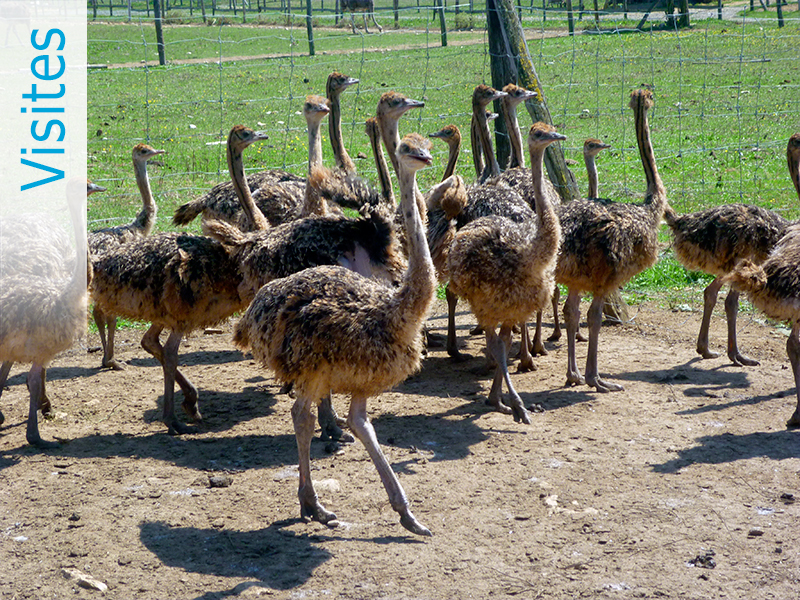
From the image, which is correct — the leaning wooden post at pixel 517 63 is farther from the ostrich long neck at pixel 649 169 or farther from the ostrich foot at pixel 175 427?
the ostrich foot at pixel 175 427

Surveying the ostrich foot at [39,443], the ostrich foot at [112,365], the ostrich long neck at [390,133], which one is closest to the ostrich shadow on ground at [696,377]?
the ostrich long neck at [390,133]

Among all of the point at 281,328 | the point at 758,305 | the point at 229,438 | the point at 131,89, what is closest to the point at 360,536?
the point at 281,328

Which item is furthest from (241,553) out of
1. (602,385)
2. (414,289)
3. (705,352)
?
(705,352)

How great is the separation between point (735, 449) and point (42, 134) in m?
12.4

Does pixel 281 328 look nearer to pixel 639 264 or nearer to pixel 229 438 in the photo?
pixel 229 438

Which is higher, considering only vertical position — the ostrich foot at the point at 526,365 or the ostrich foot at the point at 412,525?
the ostrich foot at the point at 526,365

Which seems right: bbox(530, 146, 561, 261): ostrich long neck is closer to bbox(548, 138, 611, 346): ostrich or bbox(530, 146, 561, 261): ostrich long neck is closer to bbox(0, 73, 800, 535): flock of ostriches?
bbox(0, 73, 800, 535): flock of ostriches

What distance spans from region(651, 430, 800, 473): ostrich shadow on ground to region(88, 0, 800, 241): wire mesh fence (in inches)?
167

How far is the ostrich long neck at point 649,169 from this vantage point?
7.75m

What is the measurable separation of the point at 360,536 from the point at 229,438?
1.77 m

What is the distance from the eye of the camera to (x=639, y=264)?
23.8 ft

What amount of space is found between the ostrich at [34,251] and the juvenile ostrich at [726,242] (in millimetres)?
4941

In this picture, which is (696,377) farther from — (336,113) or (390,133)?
(336,113)

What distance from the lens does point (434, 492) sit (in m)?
5.50
